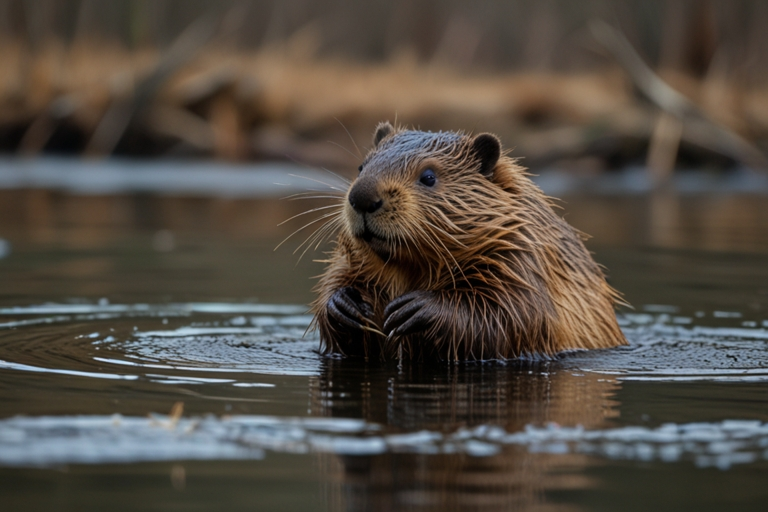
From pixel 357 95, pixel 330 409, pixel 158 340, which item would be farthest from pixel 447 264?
pixel 357 95

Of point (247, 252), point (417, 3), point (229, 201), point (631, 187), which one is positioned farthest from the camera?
→ point (417, 3)

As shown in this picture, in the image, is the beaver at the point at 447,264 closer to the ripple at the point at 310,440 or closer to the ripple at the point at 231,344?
the ripple at the point at 231,344

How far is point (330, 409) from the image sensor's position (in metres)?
3.96

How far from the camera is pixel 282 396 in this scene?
419 centimetres

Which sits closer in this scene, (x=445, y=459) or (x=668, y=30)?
(x=445, y=459)

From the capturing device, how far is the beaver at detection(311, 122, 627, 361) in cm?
507

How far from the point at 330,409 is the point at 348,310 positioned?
4.37 feet

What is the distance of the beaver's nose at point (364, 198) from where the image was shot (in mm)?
4898

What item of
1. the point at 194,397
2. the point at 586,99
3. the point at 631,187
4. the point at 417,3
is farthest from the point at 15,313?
the point at 417,3

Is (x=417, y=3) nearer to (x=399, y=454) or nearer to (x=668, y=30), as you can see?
(x=668, y=30)

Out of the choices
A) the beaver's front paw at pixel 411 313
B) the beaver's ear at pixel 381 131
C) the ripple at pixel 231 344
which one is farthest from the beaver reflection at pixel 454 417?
the beaver's ear at pixel 381 131

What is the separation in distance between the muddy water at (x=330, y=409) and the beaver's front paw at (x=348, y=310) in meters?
0.18

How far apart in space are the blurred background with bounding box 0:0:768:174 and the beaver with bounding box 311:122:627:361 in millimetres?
11835

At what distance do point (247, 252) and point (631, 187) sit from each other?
9.97m
